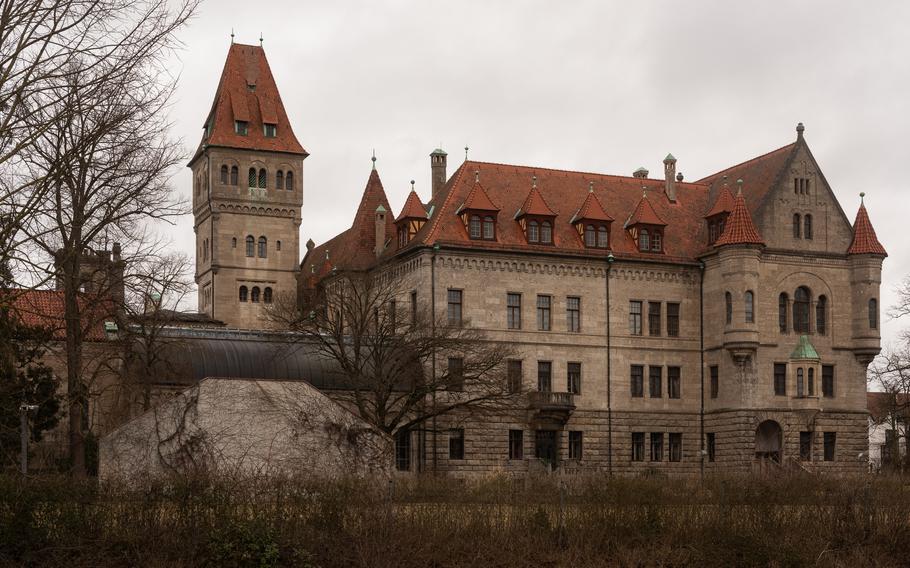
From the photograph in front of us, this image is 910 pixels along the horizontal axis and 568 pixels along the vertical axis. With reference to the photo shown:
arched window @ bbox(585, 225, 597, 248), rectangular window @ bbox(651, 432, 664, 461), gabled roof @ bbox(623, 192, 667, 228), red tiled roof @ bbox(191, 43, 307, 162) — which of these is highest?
red tiled roof @ bbox(191, 43, 307, 162)

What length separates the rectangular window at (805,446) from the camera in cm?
6202

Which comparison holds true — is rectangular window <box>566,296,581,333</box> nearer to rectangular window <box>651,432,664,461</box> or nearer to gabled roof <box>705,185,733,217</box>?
rectangular window <box>651,432,664,461</box>

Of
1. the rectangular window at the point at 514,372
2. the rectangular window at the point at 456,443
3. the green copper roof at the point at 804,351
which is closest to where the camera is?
the rectangular window at the point at 514,372

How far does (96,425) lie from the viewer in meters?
52.9

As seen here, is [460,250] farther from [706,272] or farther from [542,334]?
[706,272]

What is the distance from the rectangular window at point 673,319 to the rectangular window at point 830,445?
8.73 meters

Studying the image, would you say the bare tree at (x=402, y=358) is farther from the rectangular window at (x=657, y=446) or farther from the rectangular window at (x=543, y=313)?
the rectangular window at (x=657, y=446)

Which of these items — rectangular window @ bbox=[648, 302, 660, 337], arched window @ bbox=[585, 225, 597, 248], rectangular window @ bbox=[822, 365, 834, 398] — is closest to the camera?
arched window @ bbox=[585, 225, 597, 248]

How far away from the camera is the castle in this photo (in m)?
60.4

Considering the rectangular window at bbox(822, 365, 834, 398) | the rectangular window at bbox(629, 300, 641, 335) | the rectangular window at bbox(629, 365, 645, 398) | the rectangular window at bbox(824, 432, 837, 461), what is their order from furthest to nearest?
the rectangular window at bbox(822, 365, 834, 398)
the rectangular window at bbox(629, 300, 641, 335)
the rectangular window at bbox(629, 365, 645, 398)
the rectangular window at bbox(824, 432, 837, 461)

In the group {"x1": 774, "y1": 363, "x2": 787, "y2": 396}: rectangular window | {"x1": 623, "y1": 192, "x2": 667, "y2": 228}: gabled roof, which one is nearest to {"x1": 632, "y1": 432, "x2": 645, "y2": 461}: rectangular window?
{"x1": 774, "y1": 363, "x2": 787, "y2": 396}: rectangular window

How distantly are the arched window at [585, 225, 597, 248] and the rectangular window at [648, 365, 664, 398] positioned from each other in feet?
21.9

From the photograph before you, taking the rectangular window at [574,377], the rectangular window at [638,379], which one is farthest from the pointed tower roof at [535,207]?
the rectangular window at [638,379]

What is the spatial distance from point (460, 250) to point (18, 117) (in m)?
43.3
